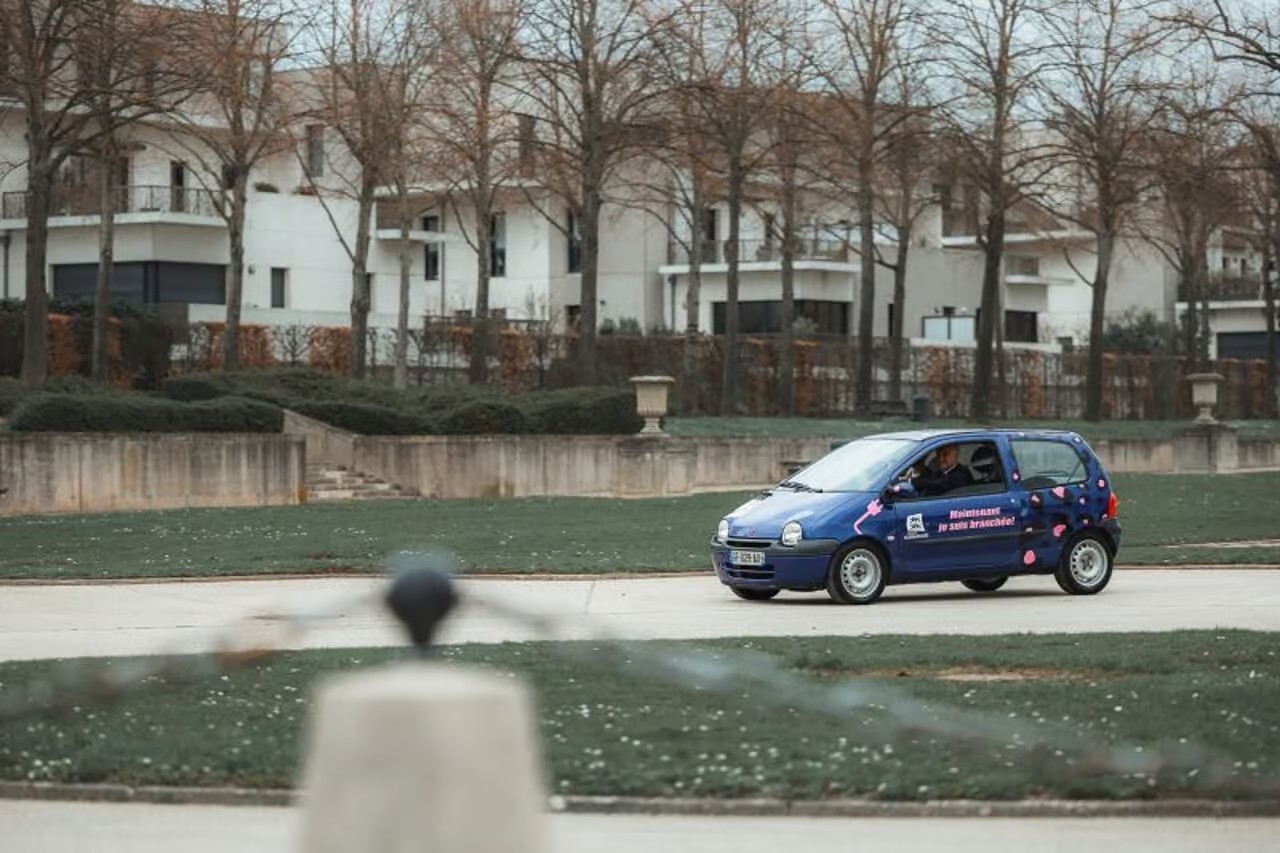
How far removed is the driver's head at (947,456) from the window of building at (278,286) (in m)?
51.2

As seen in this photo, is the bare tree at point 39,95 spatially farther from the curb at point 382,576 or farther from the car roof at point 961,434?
the car roof at point 961,434

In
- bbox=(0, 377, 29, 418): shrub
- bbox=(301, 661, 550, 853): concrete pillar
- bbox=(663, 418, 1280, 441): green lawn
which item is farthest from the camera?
bbox=(663, 418, 1280, 441): green lawn

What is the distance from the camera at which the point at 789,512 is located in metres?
21.9

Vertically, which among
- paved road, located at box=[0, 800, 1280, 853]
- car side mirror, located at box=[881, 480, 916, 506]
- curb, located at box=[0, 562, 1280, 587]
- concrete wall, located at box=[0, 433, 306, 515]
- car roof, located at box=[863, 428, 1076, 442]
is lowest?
curb, located at box=[0, 562, 1280, 587]

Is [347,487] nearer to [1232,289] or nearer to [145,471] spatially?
[145,471]

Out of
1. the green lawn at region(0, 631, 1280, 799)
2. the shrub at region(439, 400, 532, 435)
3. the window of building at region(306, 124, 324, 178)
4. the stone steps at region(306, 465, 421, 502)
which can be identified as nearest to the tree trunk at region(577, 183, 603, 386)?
the shrub at region(439, 400, 532, 435)

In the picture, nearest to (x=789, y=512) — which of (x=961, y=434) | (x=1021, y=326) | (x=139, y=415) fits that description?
(x=961, y=434)

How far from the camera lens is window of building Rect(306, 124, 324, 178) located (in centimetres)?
6419

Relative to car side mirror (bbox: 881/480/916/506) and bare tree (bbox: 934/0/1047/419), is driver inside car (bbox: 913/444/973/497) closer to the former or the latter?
car side mirror (bbox: 881/480/916/506)

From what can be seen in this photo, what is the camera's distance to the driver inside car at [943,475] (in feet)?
73.0

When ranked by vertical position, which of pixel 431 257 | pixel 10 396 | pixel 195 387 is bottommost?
pixel 10 396

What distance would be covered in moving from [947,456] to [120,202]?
4822 cm

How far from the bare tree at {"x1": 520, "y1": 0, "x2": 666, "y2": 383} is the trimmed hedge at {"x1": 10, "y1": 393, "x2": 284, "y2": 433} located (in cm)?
1105

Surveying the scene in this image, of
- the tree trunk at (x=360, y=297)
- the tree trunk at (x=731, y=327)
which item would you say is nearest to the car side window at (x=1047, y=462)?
the tree trunk at (x=360, y=297)
